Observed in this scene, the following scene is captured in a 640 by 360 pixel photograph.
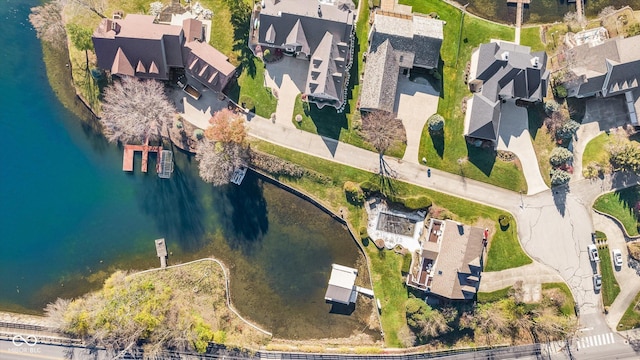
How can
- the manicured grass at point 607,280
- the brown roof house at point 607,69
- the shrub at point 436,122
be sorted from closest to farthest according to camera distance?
the brown roof house at point 607,69
the shrub at point 436,122
the manicured grass at point 607,280

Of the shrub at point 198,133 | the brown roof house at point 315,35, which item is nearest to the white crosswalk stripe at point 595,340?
the brown roof house at point 315,35

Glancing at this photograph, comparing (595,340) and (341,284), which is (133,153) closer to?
(341,284)

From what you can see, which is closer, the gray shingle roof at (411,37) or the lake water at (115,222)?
the gray shingle roof at (411,37)

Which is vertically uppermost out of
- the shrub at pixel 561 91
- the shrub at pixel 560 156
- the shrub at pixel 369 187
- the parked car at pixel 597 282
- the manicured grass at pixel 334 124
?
the shrub at pixel 561 91

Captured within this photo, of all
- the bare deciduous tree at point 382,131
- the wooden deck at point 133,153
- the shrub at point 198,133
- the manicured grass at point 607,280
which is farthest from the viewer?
the wooden deck at point 133,153

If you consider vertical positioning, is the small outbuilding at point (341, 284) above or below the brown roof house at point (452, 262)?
below

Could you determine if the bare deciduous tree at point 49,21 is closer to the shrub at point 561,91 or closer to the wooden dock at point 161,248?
the wooden dock at point 161,248
